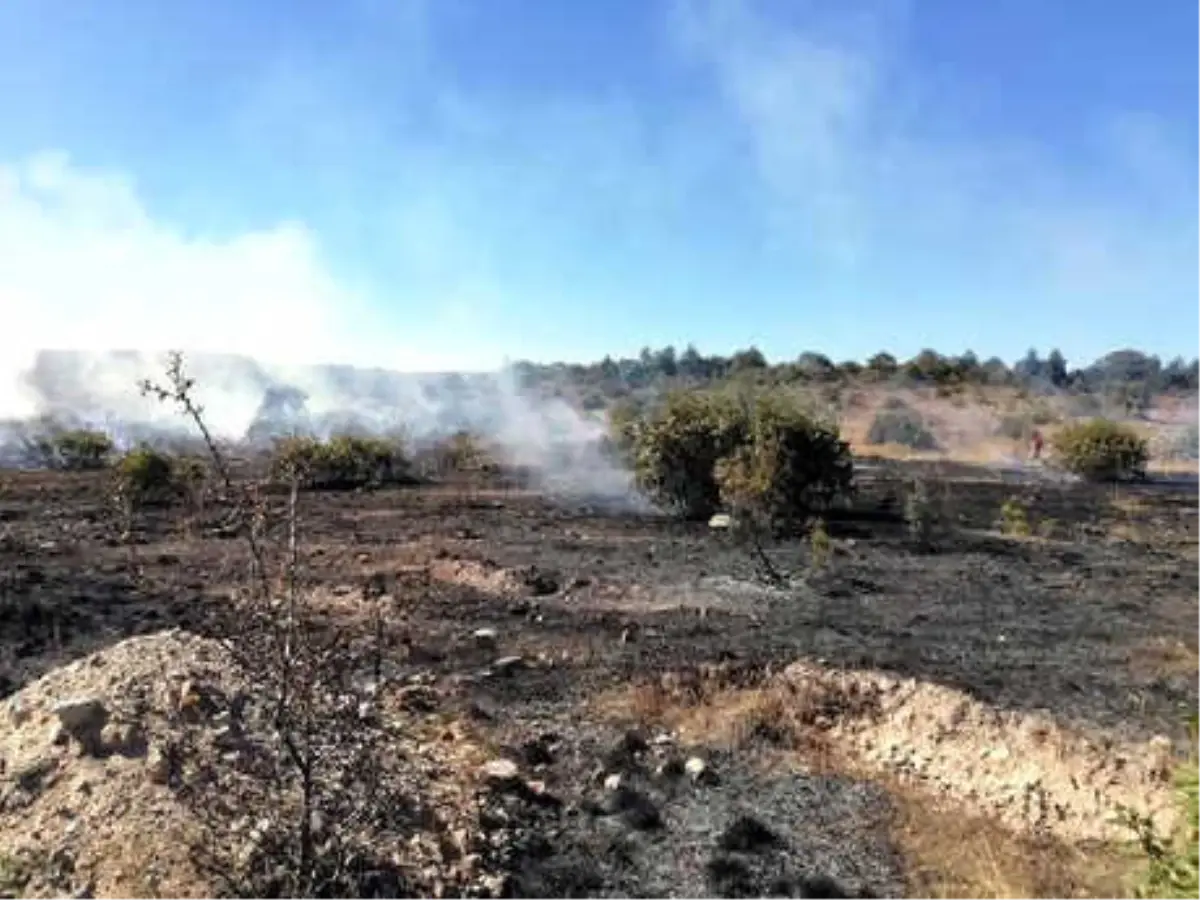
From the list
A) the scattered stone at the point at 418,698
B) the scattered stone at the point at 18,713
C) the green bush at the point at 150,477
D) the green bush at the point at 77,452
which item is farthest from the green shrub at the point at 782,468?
the green bush at the point at 77,452

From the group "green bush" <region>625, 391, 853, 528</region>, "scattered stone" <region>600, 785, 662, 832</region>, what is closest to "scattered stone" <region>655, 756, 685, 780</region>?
"scattered stone" <region>600, 785, 662, 832</region>

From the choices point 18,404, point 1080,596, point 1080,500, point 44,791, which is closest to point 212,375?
point 18,404

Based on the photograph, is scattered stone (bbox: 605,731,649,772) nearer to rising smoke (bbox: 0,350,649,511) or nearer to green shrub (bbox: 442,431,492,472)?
rising smoke (bbox: 0,350,649,511)

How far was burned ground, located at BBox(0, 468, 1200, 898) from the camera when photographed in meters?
10.1

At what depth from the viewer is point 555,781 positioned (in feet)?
36.7

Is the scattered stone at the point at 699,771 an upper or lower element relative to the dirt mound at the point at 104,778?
lower

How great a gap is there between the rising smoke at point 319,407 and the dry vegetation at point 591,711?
658 inches

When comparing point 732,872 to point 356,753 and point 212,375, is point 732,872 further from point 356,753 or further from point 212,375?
point 212,375

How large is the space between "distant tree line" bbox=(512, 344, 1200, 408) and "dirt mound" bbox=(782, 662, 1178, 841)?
4701cm

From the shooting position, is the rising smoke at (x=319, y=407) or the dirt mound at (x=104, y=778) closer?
the dirt mound at (x=104, y=778)

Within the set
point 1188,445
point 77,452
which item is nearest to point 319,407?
point 77,452

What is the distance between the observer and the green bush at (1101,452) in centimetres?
4169

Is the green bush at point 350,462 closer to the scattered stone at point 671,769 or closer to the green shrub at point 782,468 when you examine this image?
the green shrub at point 782,468

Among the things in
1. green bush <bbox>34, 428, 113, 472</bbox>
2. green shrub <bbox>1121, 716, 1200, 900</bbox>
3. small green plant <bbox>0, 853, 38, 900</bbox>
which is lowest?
green bush <bbox>34, 428, 113, 472</bbox>
